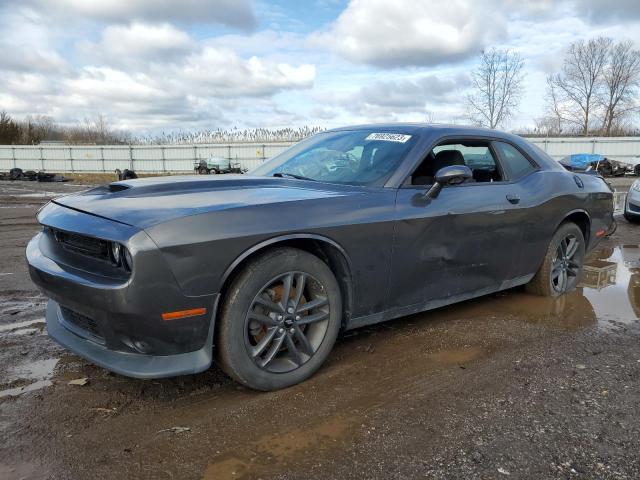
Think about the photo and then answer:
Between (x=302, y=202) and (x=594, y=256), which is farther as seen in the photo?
(x=594, y=256)

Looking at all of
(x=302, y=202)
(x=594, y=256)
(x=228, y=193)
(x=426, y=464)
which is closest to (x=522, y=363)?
(x=426, y=464)

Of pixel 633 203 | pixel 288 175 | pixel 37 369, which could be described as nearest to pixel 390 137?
pixel 288 175

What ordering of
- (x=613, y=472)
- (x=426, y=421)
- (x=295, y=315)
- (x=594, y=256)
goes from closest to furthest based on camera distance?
(x=613, y=472)
(x=426, y=421)
(x=295, y=315)
(x=594, y=256)

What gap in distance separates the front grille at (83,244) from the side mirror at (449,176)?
A: 2.02 metres

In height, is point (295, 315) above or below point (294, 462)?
above

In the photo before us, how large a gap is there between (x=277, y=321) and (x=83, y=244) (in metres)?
1.09

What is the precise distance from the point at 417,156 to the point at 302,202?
1.07 metres

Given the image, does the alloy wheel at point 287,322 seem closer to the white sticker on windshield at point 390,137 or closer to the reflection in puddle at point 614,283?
the white sticker on windshield at point 390,137

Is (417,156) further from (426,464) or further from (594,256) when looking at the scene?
(594,256)

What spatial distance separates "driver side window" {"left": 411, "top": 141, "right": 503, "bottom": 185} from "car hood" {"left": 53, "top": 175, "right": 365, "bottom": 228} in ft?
2.12

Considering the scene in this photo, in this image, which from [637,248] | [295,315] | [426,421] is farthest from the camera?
[637,248]

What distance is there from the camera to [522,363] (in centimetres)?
325

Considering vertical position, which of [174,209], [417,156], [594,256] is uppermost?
[417,156]

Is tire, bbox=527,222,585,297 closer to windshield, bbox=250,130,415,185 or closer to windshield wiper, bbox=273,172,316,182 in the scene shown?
windshield, bbox=250,130,415,185
